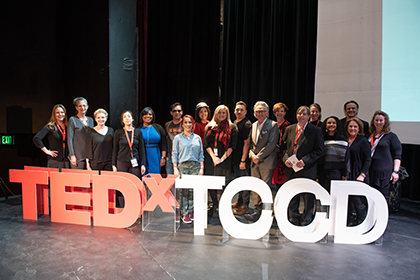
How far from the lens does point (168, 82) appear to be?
5.94m

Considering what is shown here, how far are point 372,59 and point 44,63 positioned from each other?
5.31m

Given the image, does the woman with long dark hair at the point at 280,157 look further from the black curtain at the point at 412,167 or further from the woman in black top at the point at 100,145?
the black curtain at the point at 412,167

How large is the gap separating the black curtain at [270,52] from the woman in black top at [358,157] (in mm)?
1733

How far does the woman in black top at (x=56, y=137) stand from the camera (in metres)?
3.63

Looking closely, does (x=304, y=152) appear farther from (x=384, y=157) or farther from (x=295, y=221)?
(x=384, y=157)

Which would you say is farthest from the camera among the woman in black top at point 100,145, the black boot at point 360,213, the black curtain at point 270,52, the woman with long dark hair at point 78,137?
the black curtain at point 270,52

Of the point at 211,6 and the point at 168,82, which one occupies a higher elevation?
the point at 211,6

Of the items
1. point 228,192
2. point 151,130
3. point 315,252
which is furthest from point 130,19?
point 315,252

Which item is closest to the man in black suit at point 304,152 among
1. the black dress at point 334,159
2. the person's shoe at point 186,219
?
the black dress at point 334,159

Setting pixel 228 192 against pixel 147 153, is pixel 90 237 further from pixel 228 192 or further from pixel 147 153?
pixel 228 192

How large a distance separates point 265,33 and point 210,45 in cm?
113

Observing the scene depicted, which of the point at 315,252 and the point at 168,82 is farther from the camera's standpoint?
the point at 168,82

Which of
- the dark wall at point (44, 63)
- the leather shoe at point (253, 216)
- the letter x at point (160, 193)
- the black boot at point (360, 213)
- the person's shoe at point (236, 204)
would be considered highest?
the dark wall at point (44, 63)

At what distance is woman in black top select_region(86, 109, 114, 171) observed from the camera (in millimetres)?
3348
